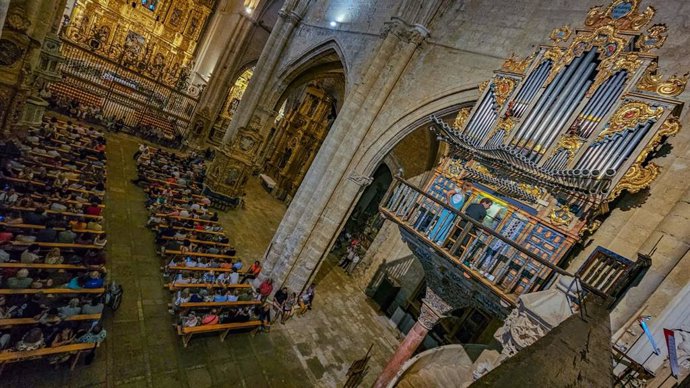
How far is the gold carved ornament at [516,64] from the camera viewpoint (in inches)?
283

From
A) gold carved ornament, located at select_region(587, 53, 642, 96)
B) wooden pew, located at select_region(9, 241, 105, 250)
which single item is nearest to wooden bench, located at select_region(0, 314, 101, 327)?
wooden pew, located at select_region(9, 241, 105, 250)

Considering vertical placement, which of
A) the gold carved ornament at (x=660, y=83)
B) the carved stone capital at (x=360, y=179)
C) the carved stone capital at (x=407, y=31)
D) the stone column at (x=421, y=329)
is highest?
the carved stone capital at (x=407, y=31)

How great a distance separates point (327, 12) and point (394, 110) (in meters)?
7.92

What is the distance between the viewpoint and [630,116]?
18.0 feet

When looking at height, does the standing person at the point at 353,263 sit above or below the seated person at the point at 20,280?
above

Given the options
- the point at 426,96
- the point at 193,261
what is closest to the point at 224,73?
the point at 193,261

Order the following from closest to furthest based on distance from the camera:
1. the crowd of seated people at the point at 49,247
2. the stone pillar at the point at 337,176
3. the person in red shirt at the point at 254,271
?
the crowd of seated people at the point at 49,247
the stone pillar at the point at 337,176
the person in red shirt at the point at 254,271

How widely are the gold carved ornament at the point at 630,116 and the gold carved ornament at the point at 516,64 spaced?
231 cm

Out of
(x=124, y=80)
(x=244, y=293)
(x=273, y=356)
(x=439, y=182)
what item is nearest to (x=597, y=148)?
(x=439, y=182)

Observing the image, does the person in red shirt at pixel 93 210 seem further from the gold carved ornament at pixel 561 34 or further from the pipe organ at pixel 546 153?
the gold carved ornament at pixel 561 34

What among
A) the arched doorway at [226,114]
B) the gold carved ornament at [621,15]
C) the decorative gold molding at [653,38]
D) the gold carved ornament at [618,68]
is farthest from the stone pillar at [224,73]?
the decorative gold molding at [653,38]

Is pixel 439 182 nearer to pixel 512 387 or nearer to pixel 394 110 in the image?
pixel 394 110

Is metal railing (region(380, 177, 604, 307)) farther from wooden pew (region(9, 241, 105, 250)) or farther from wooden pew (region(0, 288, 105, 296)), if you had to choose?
wooden pew (region(9, 241, 105, 250))

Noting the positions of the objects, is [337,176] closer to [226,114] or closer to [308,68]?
[308,68]
